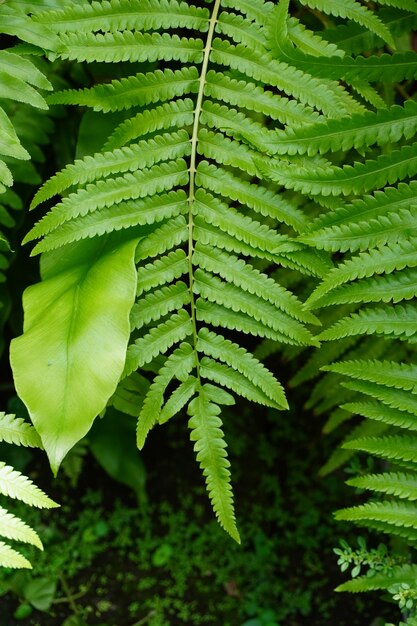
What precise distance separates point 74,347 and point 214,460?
0.34 m

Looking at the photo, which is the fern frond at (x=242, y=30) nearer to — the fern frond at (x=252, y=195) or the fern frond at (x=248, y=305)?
the fern frond at (x=252, y=195)

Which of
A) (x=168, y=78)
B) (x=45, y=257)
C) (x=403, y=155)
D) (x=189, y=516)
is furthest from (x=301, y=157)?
(x=189, y=516)

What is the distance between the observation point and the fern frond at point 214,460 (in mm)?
1182

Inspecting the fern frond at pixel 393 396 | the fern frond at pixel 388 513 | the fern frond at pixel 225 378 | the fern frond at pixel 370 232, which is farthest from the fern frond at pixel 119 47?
the fern frond at pixel 388 513

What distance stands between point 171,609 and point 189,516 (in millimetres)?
320

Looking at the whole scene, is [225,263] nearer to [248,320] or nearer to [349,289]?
[248,320]

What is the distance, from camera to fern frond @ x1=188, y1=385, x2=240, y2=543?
1.18 meters

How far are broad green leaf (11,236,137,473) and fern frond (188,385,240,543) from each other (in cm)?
21

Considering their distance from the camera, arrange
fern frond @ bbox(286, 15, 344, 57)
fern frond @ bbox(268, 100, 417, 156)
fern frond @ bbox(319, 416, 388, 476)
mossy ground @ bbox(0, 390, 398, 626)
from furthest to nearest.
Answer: mossy ground @ bbox(0, 390, 398, 626) < fern frond @ bbox(319, 416, 388, 476) < fern frond @ bbox(286, 15, 344, 57) < fern frond @ bbox(268, 100, 417, 156)

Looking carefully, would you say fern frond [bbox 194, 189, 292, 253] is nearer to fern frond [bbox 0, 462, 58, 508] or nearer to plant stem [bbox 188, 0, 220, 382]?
plant stem [bbox 188, 0, 220, 382]

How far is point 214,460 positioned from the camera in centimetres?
119

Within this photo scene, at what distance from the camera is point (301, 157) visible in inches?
48.9

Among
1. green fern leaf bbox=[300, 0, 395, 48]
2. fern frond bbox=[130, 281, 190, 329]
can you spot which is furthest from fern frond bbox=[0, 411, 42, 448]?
green fern leaf bbox=[300, 0, 395, 48]

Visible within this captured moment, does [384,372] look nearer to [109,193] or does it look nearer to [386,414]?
[386,414]
